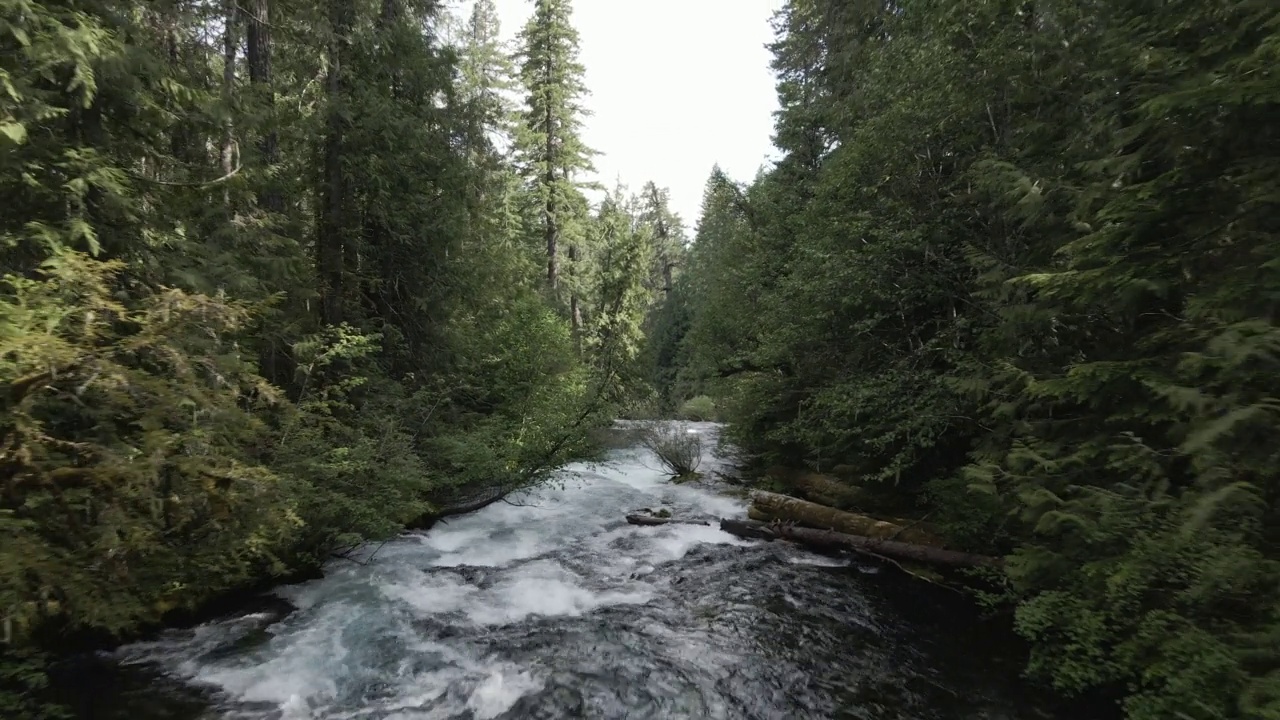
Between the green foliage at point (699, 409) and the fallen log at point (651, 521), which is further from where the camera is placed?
the green foliage at point (699, 409)

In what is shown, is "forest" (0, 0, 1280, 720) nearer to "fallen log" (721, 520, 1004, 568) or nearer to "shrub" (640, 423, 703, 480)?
"fallen log" (721, 520, 1004, 568)

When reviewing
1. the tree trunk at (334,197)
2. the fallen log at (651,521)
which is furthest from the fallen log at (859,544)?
the tree trunk at (334,197)

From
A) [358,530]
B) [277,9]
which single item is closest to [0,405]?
[358,530]

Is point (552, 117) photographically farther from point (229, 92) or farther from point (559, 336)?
point (229, 92)

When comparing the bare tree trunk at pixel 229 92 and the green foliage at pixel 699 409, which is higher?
the bare tree trunk at pixel 229 92

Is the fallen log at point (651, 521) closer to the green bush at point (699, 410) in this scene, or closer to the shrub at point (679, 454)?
the shrub at point (679, 454)

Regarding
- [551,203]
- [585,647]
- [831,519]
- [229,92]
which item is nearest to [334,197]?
[229,92]

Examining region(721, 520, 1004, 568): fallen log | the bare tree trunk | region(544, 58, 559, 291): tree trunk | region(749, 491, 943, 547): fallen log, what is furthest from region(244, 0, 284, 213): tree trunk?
region(544, 58, 559, 291): tree trunk

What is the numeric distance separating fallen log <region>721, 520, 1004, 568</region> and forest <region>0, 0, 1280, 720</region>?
1.26ft

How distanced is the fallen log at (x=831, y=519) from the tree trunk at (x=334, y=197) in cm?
912

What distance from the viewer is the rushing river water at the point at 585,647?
568cm

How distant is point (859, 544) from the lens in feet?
32.0

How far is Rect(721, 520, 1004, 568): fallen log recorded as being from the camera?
838 centimetres

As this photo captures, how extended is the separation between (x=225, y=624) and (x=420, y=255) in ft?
27.9
